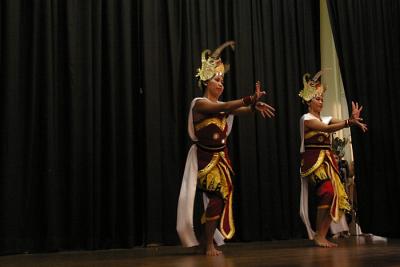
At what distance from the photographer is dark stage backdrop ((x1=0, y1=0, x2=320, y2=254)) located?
13.5 ft

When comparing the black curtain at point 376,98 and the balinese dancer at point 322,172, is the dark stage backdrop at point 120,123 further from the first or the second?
the balinese dancer at point 322,172

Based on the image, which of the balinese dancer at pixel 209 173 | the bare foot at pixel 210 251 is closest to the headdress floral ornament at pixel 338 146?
the balinese dancer at pixel 209 173

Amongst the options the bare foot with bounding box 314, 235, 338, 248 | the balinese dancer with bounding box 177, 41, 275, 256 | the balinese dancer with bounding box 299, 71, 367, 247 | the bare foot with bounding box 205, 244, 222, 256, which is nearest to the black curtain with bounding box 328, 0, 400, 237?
the balinese dancer with bounding box 299, 71, 367, 247

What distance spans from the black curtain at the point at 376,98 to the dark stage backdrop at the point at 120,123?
688 millimetres

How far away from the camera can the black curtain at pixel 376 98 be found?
4.93 metres

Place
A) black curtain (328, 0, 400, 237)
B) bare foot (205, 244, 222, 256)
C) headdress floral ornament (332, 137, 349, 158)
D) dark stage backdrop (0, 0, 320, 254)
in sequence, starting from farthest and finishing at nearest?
headdress floral ornament (332, 137, 349, 158) < black curtain (328, 0, 400, 237) < dark stage backdrop (0, 0, 320, 254) < bare foot (205, 244, 222, 256)

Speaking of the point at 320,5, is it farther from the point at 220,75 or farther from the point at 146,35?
the point at 220,75

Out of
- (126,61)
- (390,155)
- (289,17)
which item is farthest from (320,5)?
(126,61)

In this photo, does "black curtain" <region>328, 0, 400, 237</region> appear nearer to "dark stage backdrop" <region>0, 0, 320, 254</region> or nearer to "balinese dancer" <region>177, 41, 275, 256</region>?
"dark stage backdrop" <region>0, 0, 320, 254</region>

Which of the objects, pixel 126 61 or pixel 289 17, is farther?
pixel 289 17

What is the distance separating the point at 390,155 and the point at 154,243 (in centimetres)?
249

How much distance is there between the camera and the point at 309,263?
252 cm

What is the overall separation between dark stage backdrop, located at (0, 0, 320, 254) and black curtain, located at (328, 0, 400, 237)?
688 mm

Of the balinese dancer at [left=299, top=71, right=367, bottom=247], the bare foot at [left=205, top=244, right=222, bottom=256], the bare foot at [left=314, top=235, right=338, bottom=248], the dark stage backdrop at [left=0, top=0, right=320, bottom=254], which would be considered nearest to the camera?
the bare foot at [left=205, top=244, right=222, bottom=256]
